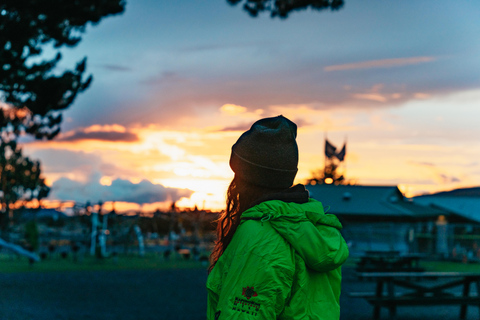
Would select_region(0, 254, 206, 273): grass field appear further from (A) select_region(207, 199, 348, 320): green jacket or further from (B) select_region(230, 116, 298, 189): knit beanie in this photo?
(A) select_region(207, 199, 348, 320): green jacket

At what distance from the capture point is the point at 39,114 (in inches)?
636

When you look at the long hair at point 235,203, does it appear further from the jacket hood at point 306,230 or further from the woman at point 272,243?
the jacket hood at point 306,230

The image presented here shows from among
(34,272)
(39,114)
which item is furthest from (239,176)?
(34,272)

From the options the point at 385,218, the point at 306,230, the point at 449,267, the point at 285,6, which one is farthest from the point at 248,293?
the point at 385,218

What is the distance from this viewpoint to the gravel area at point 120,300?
11281 mm

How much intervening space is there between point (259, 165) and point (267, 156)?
48mm

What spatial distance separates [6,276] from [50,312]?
990 centimetres

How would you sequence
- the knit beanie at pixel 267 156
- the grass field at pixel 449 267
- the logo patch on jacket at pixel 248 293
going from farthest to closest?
the grass field at pixel 449 267
the knit beanie at pixel 267 156
the logo patch on jacket at pixel 248 293

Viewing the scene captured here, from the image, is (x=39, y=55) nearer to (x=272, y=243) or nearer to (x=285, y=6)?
(x=285, y=6)

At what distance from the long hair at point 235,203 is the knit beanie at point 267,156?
0.03m

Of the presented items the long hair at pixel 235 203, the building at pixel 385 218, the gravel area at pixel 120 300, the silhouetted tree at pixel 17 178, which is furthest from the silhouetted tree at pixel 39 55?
the silhouetted tree at pixel 17 178

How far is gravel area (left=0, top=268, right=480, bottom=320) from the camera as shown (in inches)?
444

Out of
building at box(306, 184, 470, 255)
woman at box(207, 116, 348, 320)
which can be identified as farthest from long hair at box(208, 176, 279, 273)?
building at box(306, 184, 470, 255)

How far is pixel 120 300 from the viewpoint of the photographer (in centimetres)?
1349
